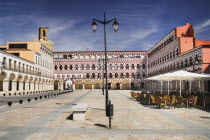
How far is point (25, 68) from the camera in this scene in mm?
40594

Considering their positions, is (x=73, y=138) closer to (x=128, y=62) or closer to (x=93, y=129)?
(x=93, y=129)

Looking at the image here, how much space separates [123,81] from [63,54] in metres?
21.6

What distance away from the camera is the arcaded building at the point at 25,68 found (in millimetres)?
32719

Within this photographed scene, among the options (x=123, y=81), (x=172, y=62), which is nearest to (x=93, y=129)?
(x=172, y=62)

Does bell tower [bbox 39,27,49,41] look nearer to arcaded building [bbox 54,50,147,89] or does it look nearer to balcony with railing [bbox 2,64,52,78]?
arcaded building [bbox 54,50,147,89]

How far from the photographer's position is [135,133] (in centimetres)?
652

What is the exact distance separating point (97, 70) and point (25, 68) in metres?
26.0

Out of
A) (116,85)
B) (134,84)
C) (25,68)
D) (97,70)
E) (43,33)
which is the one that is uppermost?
(43,33)

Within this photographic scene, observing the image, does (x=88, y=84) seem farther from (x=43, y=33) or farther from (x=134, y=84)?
(x=43, y=33)

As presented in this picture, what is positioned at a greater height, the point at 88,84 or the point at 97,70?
the point at 97,70

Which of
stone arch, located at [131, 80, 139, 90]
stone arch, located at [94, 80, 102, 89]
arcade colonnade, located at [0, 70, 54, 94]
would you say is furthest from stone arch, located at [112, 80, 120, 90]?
arcade colonnade, located at [0, 70, 54, 94]

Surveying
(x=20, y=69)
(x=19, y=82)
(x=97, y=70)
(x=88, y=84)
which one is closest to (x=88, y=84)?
(x=88, y=84)

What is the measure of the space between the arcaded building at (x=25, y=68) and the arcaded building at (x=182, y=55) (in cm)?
2744

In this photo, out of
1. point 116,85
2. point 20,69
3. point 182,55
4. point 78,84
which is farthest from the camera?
point 116,85
